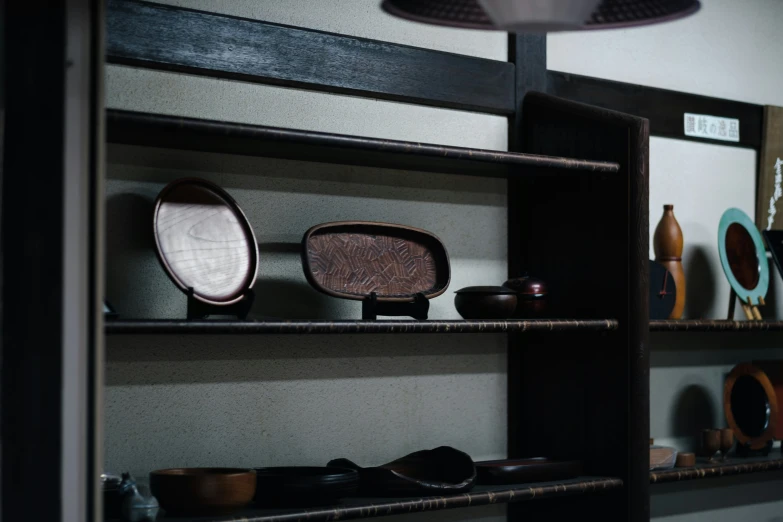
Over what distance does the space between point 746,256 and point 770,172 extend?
16.9 inches

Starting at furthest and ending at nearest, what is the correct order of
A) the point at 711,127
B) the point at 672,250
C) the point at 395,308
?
the point at 711,127 → the point at 672,250 → the point at 395,308

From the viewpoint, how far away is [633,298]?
2564 mm

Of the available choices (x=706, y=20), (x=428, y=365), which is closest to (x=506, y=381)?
(x=428, y=365)

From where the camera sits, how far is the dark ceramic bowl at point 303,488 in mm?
2123

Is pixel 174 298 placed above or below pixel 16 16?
below

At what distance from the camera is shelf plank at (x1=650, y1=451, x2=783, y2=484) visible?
271cm

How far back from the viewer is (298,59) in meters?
2.54

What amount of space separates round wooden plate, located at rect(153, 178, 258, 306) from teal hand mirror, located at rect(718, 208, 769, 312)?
5.63 feet

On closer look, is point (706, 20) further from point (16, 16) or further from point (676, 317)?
point (16, 16)

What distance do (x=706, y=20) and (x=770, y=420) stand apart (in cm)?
143

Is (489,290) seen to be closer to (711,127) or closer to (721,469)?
(721,469)

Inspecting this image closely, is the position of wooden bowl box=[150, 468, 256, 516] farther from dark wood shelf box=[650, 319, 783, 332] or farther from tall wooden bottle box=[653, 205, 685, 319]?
tall wooden bottle box=[653, 205, 685, 319]

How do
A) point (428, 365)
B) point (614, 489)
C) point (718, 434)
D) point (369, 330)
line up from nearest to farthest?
point (369, 330)
point (614, 489)
point (428, 365)
point (718, 434)

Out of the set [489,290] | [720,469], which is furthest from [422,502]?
[720,469]
